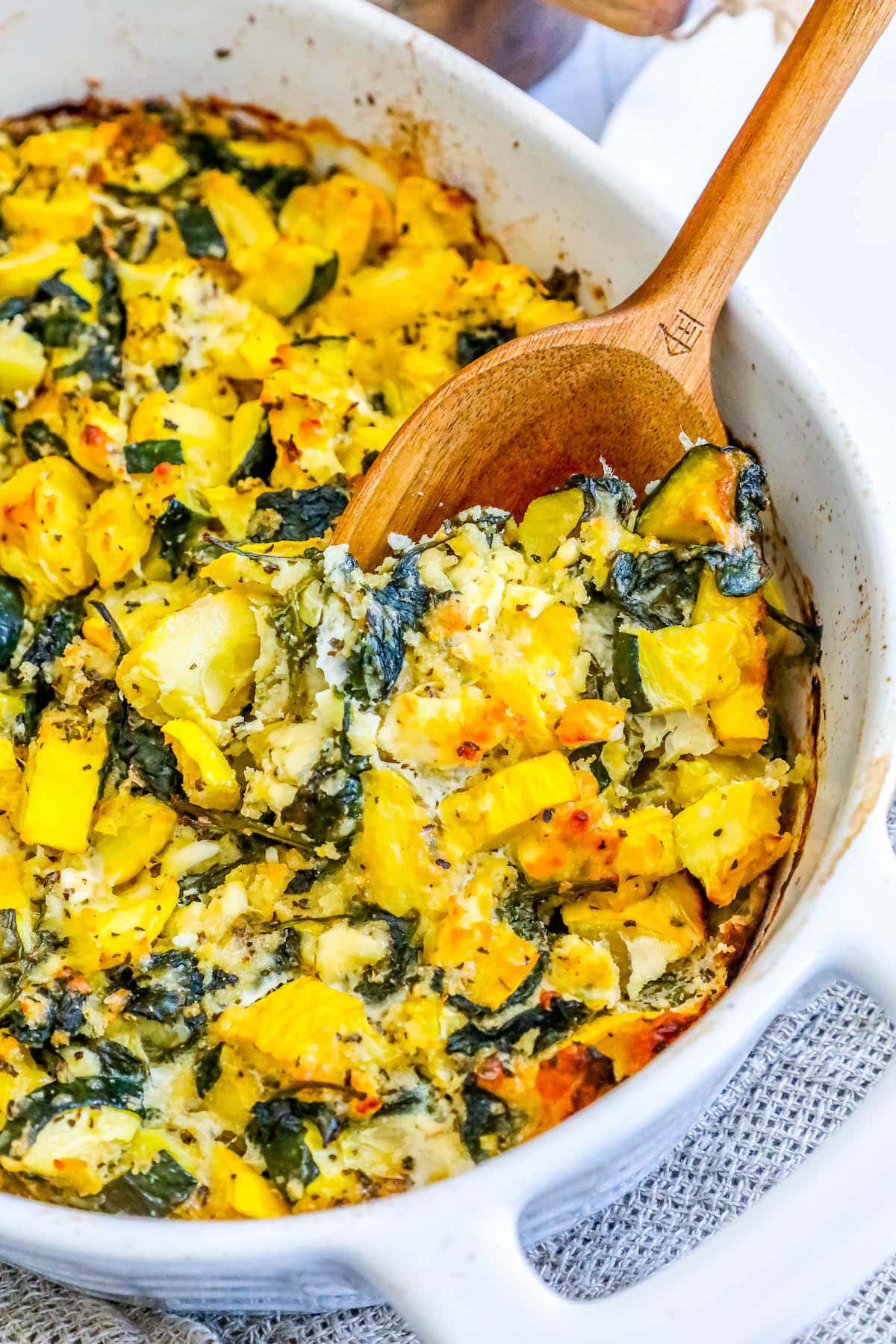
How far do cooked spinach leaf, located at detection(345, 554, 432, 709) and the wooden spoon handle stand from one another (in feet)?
1.82

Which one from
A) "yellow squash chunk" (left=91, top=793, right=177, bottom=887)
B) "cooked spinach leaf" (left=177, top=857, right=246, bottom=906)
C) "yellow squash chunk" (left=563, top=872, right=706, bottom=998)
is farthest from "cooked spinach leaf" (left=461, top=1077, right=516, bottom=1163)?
"yellow squash chunk" (left=91, top=793, right=177, bottom=887)

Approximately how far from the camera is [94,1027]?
1.63 metres

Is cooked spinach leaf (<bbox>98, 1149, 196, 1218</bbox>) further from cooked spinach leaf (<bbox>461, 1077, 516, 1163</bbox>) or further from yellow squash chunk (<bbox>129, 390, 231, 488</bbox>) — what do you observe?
yellow squash chunk (<bbox>129, 390, 231, 488</bbox>)

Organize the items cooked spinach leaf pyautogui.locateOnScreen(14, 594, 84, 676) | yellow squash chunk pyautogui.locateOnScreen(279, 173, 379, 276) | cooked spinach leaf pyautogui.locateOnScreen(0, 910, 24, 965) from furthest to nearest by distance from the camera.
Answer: yellow squash chunk pyautogui.locateOnScreen(279, 173, 379, 276), cooked spinach leaf pyautogui.locateOnScreen(14, 594, 84, 676), cooked spinach leaf pyautogui.locateOnScreen(0, 910, 24, 965)

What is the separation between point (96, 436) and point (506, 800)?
944 millimetres

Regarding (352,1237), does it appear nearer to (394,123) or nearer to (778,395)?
(778,395)

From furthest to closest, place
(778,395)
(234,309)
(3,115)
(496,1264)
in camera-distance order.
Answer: (3,115), (234,309), (778,395), (496,1264)

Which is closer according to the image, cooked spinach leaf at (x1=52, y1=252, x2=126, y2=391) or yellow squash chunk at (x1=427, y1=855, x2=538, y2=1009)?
yellow squash chunk at (x1=427, y1=855, x2=538, y2=1009)

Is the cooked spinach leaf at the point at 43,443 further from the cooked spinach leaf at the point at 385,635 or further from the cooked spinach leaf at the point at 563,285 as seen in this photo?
the cooked spinach leaf at the point at 563,285

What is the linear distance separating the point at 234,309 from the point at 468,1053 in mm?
1345

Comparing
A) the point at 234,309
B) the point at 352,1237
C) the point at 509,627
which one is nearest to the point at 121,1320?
the point at 352,1237

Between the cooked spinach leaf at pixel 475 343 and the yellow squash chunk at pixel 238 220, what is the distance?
0.41 meters

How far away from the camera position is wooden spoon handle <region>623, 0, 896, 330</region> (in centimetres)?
186

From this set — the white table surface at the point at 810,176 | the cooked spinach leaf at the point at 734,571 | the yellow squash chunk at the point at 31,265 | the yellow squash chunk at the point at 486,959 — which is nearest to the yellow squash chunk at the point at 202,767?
the yellow squash chunk at the point at 486,959
